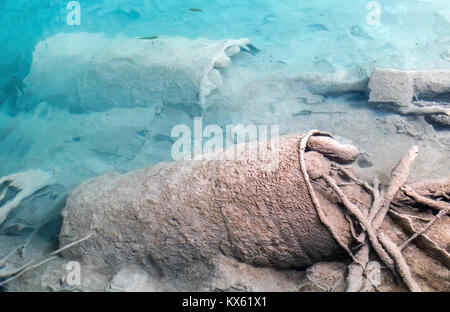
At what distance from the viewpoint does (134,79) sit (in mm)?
5703

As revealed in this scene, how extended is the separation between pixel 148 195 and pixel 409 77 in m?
4.23

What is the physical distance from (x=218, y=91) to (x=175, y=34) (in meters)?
3.53

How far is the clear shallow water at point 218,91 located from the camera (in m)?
4.57

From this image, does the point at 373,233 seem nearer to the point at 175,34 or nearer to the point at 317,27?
the point at 317,27

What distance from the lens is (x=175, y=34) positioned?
7883mm

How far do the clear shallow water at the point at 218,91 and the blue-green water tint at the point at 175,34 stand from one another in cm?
3

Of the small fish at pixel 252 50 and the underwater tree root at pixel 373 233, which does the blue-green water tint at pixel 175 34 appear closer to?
the small fish at pixel 252 50

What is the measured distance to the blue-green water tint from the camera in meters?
5.01

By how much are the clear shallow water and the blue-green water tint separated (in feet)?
0.10
